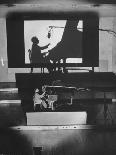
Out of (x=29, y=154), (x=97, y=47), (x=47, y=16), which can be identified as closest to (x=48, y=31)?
(x=47, y=16)

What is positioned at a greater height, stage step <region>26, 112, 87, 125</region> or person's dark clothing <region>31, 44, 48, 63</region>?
person's dark clothing <region>31, 44, 48, 63</region>

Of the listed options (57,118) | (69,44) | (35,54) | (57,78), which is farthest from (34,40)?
(57,118)

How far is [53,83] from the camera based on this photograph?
1.69 m

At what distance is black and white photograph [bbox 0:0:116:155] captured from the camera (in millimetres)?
1402

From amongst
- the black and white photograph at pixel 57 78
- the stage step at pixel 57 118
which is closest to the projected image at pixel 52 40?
the black and white photograph at pixel 57 78

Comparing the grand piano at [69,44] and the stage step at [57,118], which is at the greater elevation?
the grand piano at [69,44]

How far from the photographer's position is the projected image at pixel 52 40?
1868 millimetres

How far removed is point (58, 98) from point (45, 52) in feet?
1.69

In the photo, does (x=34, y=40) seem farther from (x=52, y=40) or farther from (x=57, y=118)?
(x=57, y=118)

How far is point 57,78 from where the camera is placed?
169 centimetres

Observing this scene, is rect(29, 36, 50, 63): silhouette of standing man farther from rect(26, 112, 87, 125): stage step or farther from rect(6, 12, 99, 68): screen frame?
rect(26, 112, 87, 125): stage step

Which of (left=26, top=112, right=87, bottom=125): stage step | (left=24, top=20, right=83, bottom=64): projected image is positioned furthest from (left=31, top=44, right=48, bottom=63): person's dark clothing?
(left=26, top=112, right=87, bottom=125): stage step

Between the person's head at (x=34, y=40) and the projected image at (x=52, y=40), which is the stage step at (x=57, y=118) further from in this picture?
the person's head at (x=34, y=40)

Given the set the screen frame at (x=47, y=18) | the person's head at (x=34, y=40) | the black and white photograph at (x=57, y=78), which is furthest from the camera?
the person's head at (x=34, y=40)
